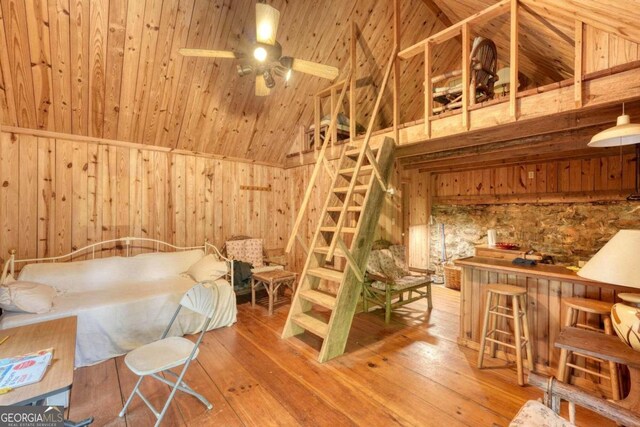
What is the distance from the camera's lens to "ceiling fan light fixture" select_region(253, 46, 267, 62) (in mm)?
2617

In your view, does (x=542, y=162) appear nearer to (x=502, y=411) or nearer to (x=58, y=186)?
(x=502, y=411)

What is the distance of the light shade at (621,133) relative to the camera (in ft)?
6.56

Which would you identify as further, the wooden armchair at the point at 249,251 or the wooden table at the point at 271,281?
the wooden armchair at the point at 249,251

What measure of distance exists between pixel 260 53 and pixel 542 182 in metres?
4.96

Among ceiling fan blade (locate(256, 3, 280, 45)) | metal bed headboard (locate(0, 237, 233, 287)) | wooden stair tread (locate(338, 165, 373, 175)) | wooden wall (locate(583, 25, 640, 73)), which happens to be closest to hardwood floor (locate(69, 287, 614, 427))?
metal bed headboard (locate(0, 237, 233, 287))

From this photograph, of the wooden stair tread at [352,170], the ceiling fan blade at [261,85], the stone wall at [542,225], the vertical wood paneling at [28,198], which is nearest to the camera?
the ceiling fan blade at [261,85]

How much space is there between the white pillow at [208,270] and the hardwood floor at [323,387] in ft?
2.27

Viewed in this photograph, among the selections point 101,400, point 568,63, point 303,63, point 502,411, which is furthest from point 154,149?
point 568,63

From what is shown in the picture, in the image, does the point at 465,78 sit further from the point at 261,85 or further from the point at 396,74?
the point at 261,85

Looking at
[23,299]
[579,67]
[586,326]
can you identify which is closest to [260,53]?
[579,67]

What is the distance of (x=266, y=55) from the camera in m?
2.66

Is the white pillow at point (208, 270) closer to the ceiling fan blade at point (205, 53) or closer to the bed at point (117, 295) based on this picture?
the bed at point (117, 295)

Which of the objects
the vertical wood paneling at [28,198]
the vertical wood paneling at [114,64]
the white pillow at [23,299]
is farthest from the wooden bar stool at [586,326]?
the vertical wood paneling at [28,198]

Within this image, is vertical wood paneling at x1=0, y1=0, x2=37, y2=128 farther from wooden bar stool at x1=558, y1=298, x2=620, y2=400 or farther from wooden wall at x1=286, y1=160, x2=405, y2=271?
wooden bar stool at x1=558, y1=298, x2=620, y2=400
